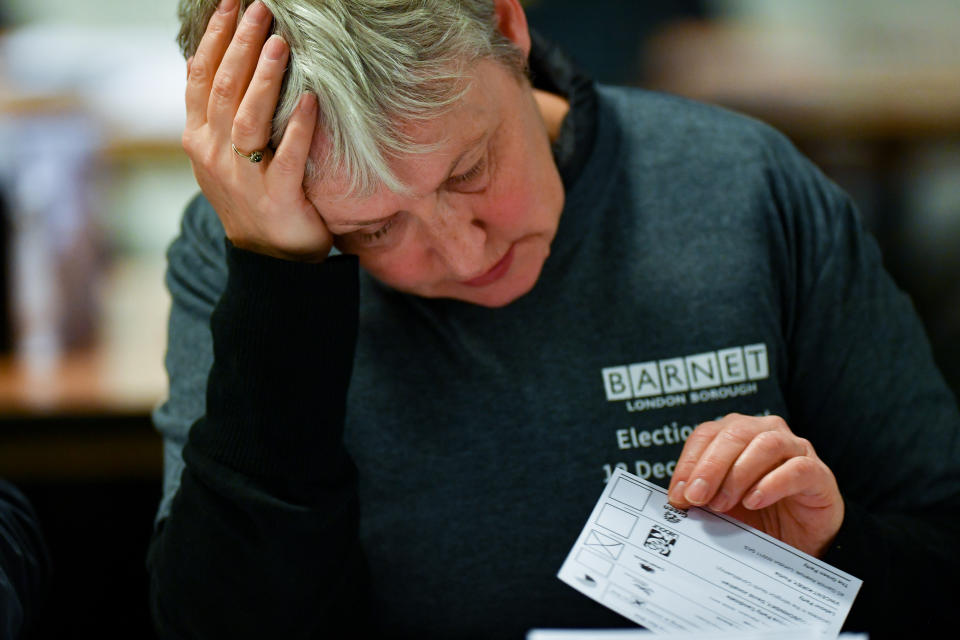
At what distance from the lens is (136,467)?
6.68 feet

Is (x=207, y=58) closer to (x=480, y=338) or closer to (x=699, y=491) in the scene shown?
(x=480, y=338)

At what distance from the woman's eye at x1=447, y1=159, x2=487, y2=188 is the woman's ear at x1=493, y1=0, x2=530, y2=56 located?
14 cm

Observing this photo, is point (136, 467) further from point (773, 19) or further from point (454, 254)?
point (773, 19)

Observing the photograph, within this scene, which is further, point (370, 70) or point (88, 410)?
point (88, 410)

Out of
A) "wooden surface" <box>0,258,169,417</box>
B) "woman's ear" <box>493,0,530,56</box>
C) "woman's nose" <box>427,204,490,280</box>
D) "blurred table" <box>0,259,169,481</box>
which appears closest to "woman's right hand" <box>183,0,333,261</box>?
"woman's nose" <box>427,204,490,280</box>

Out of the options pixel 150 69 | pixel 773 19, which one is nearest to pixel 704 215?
pixel 150 69

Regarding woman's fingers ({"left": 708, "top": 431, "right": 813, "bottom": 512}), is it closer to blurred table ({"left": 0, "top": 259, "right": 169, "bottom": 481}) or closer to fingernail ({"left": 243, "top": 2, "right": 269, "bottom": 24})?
fingernail ({"left": 243, "top": 2, "right": 269, "bottom": 24})

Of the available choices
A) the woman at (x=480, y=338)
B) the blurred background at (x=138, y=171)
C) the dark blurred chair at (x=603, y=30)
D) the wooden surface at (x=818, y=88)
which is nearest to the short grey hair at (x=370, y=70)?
the woman at (x=480, y=338)

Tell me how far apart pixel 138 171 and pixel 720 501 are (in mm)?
3052

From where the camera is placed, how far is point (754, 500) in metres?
0.83

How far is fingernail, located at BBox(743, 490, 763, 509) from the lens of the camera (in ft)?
2.72

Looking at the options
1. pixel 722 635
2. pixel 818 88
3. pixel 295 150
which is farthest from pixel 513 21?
pixel 818 88

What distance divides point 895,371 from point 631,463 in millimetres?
294

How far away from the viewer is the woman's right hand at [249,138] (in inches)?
34.7
